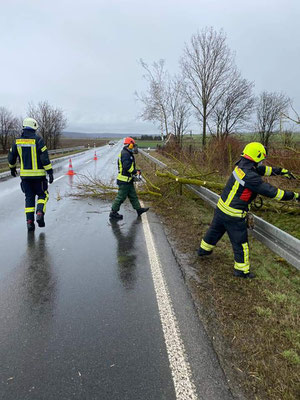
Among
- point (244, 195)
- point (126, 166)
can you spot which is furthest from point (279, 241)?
point (126, 166)

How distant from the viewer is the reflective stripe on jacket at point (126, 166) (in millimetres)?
6426

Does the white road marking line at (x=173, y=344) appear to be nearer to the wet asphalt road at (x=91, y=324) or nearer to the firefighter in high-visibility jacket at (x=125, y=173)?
the wet asphalt road at (x=91, y=324)

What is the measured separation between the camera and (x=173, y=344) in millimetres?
2506

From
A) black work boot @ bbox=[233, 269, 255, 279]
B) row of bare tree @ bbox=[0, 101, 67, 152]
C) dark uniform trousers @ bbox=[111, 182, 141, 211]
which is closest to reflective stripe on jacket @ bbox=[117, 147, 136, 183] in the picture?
dark uniform trousers @ bbox=[111, 182, 141, 211]

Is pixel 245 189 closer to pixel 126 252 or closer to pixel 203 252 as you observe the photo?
pixel 203 252

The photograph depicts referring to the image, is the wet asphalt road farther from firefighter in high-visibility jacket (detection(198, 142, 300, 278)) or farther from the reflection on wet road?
firefighter in high-visibility jacket (detection(198, 142, 300, 278))

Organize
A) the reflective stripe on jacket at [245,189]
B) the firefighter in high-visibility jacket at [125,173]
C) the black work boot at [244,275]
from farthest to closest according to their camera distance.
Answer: the firefighter in high-visibility jacket at [125,173] < the black work boot at [244,275] < the reflective stripe on jacket at [245,189]

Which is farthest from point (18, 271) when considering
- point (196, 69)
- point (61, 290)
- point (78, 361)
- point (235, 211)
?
point (196, 69)

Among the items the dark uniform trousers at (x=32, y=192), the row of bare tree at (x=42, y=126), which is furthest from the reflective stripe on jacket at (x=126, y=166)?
the row of bare tree at (x=42, y=126)

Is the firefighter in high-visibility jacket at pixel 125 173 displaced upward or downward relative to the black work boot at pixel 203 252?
upward

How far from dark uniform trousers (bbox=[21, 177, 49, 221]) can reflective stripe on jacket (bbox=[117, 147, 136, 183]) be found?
5.67ft

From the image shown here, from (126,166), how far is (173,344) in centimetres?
451

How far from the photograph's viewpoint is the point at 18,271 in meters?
3.91

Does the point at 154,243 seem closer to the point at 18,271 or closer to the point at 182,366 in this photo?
the point at 18,271
